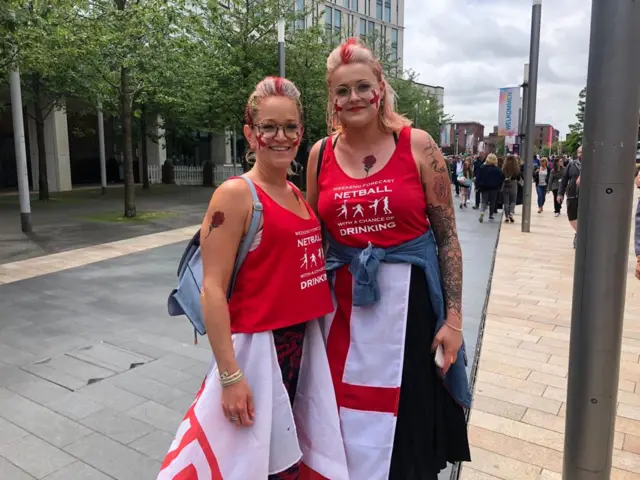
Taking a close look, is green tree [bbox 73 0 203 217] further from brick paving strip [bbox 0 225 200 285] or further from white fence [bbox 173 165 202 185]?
white fence [bbox 173 165 202 185]

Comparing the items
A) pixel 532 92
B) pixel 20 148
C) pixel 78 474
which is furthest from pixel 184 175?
pixel 78 474

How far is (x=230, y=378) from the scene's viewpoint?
186cm

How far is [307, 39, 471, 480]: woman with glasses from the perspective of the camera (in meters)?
2.05

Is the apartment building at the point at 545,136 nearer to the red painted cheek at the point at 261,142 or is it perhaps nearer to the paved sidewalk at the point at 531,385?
the paved sidewalk at the point at 531,385

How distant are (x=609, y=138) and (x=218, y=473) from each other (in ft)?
5.85

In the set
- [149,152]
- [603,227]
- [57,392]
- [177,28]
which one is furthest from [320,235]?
[149,152]

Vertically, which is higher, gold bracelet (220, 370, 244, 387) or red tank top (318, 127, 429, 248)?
red tank top (318, 127, 429, 248)

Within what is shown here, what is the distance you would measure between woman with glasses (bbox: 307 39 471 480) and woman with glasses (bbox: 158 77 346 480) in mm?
157

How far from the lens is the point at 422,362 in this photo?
6.94ft

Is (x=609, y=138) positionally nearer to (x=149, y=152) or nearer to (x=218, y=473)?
(x=218, y=473)

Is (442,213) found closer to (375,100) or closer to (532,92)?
(375,100)

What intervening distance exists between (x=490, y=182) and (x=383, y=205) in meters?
12.6

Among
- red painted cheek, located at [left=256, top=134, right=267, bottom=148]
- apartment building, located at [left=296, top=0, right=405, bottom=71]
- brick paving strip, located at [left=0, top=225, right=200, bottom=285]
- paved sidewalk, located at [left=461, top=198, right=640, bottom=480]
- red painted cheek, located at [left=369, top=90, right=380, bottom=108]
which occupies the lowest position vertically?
paved sidewalk, located at [left=461, top=198, right=640, bottom=480]

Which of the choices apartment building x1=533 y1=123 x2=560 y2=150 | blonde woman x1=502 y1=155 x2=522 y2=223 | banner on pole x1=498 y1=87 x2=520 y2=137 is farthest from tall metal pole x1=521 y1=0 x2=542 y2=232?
apartment building x1=533 y1=123 x2=560 y2=150
